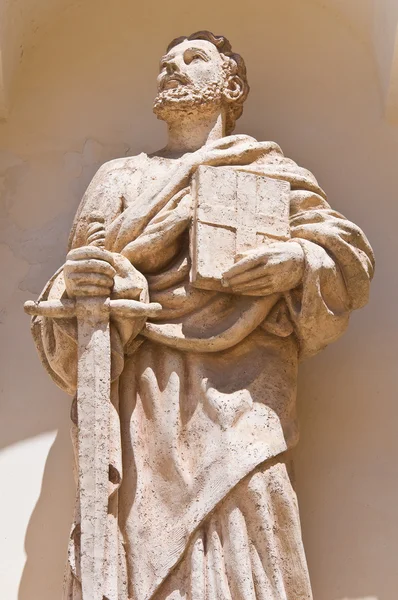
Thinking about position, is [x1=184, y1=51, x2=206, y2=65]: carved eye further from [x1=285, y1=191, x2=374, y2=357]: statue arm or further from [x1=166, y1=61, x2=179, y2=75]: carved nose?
[x1=285, y1=191, x2=374, y2=357]: statue arm

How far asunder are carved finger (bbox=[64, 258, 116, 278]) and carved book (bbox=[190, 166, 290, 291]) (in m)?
0.30

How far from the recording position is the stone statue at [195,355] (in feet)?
13.4

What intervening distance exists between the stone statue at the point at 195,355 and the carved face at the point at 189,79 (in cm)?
24

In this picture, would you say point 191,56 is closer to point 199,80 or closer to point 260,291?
point 199,80

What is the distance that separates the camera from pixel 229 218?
4.39m

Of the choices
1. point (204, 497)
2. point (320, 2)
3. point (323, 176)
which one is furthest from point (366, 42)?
point (204, 497)

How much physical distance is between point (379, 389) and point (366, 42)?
1526 mm

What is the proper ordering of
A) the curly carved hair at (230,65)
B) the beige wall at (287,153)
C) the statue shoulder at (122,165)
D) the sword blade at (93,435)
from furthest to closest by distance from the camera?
1. the curly carved hair at (230,65)
2. the beige wall at (287,153)
3. the statue shoulder at (122,165)
4. the sword blade at (93,435)

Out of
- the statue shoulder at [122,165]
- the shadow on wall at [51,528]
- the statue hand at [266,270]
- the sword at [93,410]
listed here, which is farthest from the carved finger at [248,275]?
the shadow on wall at [51,528]

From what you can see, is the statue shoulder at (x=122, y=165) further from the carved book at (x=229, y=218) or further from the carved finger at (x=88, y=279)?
the carved finger at (x=88, y=279)

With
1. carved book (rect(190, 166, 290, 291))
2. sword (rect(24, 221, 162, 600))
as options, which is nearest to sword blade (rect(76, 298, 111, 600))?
sword (rect(24, 221, 162, 600))

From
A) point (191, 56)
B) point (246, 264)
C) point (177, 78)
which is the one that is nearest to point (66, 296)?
point (246, 264)

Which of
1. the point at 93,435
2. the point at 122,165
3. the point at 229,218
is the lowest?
the point at 93,435

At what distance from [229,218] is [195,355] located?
452mm
